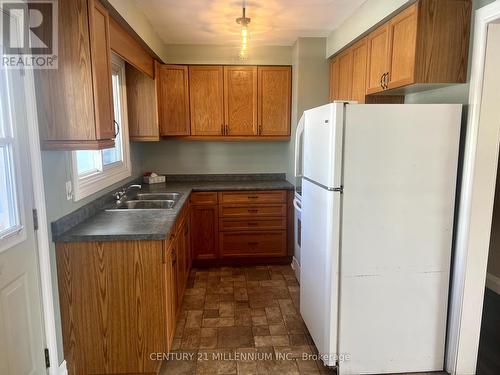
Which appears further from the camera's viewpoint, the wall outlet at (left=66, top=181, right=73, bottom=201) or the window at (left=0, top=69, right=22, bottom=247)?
the wall outlet at (left=66, top=181, right=73, bottom=201)

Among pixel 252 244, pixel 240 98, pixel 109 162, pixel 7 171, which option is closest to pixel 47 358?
pixel 7 171

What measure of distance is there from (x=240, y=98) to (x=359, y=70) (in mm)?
1463

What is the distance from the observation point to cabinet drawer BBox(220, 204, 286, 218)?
150 inches

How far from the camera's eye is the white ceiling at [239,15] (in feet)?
8.82

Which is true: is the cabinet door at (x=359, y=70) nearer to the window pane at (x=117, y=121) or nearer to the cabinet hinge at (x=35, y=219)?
the window pane at (x=117, y=121)

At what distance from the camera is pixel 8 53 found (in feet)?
5.17

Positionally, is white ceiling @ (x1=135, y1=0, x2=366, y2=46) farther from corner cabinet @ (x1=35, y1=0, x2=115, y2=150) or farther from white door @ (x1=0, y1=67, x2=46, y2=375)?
white door @ (x1=0, y1=67, x2=46, y2=375)

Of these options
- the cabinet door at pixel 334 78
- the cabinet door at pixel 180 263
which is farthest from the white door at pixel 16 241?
the cabinet door at pixel 334 78

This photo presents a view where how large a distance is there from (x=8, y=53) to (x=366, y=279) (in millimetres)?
2235

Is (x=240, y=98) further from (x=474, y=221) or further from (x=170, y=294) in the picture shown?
(x=474, y=221)

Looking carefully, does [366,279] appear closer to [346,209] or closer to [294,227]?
[346,209]

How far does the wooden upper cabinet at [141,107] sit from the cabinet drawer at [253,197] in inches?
40.4

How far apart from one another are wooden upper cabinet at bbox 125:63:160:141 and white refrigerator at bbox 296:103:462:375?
2189 millimetres

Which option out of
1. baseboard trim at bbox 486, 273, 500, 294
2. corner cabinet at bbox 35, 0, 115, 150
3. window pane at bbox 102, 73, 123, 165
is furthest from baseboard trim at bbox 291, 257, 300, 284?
corner cabinet at bbox 35, 0, 115, 150
